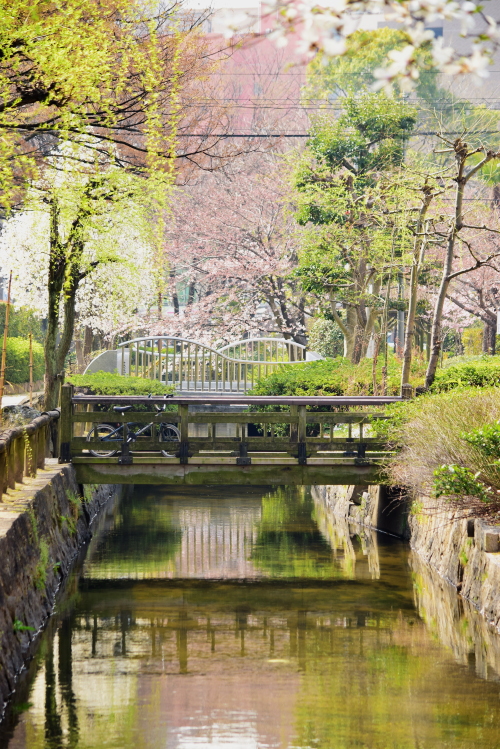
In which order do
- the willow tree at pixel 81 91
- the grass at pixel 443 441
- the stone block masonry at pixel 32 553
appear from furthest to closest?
the willow tree at pixel 81 91 < the grass at pixel 443 441 < the stone block masonry at pixel 32 553

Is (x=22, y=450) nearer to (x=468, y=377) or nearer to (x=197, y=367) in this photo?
(x=468, y=377)

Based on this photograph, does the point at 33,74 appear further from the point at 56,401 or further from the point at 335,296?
the point at 335,296

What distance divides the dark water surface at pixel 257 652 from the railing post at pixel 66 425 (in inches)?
53.8

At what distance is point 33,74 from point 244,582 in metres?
6.28

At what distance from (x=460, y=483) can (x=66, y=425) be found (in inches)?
215

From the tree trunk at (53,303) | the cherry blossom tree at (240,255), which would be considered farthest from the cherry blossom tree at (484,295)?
the tree trunk at (53,303)

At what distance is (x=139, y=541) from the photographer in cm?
1411

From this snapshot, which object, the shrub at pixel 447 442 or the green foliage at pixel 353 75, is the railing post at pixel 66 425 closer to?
the shrub at pixel 447 442

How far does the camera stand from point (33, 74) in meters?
10.9

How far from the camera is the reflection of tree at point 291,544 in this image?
12.5m

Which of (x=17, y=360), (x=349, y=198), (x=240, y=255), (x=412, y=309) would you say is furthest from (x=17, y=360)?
(x=412, y=309)

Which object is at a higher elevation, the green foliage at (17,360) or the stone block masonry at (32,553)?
the green foliage at (17,360)

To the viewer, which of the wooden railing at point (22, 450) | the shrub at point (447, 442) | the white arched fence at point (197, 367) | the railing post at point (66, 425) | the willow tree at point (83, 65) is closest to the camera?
the wooden railing at point (22, 450)

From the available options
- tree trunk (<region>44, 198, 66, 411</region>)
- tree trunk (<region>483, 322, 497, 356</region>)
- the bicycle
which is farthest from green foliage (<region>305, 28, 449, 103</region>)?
the bicycle
